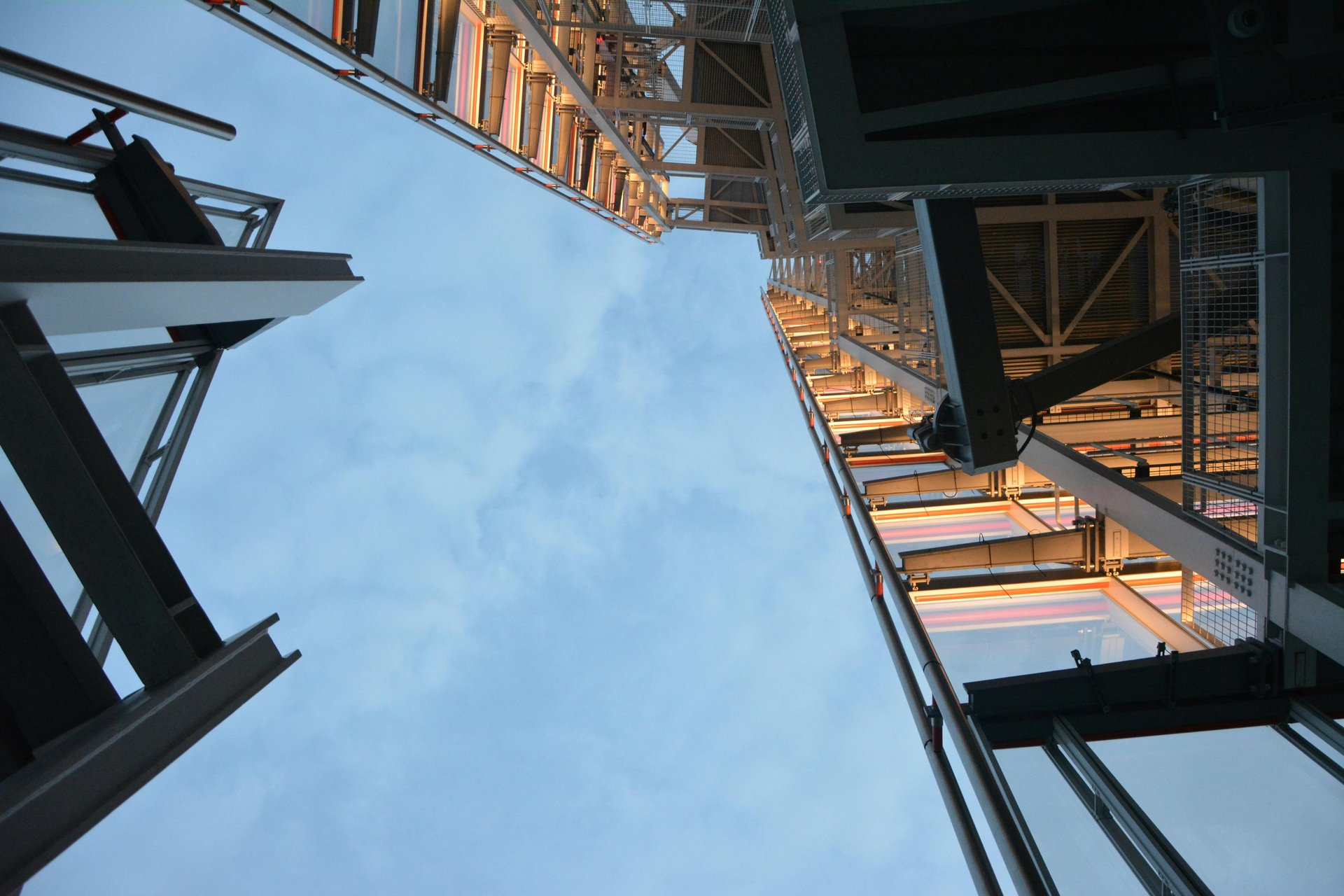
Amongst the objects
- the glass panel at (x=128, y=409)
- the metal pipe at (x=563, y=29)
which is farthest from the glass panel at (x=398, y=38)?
the glass panel at (x=128, y=409)

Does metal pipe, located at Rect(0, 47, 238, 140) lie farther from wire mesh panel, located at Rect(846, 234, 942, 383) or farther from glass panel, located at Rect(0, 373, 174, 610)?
wire mesh panel, located at Rect(846, 234, 942, 383)

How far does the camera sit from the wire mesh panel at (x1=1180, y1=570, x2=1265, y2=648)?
4.50 m

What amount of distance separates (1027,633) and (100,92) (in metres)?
7.98

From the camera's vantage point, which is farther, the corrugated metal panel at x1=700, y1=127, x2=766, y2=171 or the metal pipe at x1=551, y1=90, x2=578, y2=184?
the corrugated metal panel at x1=700, y1=127, x2=766, y2=171

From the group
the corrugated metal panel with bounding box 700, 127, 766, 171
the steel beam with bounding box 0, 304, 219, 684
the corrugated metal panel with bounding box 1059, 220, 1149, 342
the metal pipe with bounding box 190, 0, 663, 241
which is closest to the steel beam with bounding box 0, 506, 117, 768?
the steel beam with bounding box 0, 304, 219, 684

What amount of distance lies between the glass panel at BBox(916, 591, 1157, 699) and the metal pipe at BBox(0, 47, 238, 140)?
691cm

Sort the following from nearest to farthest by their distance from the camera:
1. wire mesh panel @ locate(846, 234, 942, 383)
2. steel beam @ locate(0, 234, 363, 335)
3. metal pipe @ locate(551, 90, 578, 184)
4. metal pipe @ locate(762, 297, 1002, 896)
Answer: steel beam @ locate(0, 234, 363, 335), metal pipe @ locate(762, 297, 1002, 896), wire mesh panel @ locate(846, 234, 942, 383), metal pipe @ locate(551, 90, 578, 184)

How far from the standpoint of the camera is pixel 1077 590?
22.9 ft

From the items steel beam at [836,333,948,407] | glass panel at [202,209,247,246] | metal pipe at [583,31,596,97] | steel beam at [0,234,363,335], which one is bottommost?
steel beam at [836,333,948,407]

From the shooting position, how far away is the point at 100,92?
3.80 m

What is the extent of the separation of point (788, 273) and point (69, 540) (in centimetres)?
3893

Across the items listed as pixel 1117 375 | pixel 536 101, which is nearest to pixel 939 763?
pixel 1117 375

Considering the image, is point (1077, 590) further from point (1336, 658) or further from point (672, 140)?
point (672, 140)

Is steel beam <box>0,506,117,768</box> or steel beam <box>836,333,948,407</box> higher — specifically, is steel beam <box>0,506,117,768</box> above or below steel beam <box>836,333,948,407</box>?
above
